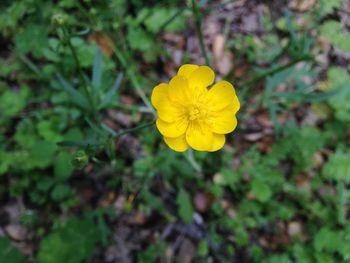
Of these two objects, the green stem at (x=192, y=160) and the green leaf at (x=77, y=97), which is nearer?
the green leaf at (x=77, y=97)

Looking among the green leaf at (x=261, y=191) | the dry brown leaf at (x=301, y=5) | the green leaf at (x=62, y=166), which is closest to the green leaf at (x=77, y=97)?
the green leaf at (x=62, y=166)

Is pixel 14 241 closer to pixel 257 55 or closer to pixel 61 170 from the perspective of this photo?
pixel 61 170

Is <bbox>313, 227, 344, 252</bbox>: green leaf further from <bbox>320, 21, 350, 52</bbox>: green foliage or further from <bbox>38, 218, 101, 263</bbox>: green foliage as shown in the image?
<bbox>38, 218, 101, 263</bbox>: green foliage

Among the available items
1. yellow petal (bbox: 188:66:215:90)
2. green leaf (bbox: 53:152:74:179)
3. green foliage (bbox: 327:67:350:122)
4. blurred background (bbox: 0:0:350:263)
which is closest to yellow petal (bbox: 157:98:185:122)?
yellow petal (bbox: 188:66:215:90)

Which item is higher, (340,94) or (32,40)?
(32,40)

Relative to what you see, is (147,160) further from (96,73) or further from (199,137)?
(199,137)

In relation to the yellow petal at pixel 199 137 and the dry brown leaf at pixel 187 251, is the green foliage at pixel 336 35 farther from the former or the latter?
the dry brown leaf at pixel 187 251

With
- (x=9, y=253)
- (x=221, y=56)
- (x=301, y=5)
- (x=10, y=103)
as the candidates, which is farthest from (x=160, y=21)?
(x=9, y=253)
